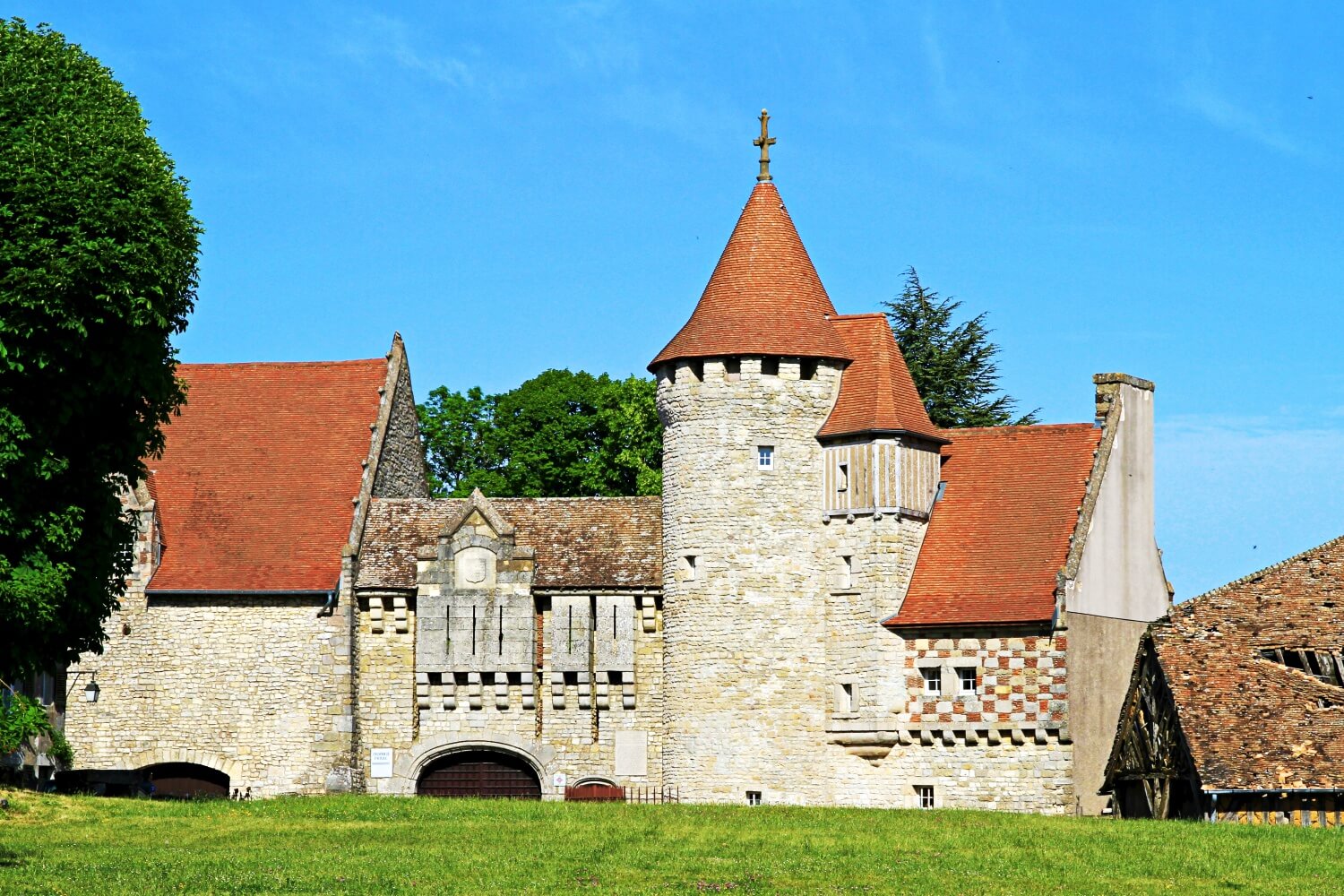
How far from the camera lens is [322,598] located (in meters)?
43.2

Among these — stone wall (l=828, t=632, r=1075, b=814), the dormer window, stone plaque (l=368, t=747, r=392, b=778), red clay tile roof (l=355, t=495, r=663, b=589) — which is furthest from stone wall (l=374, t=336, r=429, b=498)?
the dormer window

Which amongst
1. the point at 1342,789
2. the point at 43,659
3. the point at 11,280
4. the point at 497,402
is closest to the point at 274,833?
the point at 43,659

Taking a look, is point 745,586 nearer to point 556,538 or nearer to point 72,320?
point 556,538

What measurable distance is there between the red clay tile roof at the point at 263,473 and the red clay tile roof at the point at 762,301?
750cm

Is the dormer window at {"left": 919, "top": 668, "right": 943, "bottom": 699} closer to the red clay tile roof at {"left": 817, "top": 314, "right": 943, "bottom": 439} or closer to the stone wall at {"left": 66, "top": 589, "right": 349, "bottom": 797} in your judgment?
the red clay tile roof at {"left": 817, "top": 314, "right": 943, "bottom": 439}

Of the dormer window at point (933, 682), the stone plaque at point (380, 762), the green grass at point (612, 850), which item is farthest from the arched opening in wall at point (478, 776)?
the dormer window at point (933, 682)

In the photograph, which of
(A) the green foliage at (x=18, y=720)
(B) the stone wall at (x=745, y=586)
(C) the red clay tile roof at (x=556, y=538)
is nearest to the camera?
(A) the green foliage at (x=18, y=720)

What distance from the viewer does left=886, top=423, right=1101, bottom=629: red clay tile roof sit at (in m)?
39.9

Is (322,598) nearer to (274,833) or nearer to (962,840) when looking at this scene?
(274,833)

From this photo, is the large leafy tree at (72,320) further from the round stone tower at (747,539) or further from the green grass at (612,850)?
the round stone tower at (747,539)

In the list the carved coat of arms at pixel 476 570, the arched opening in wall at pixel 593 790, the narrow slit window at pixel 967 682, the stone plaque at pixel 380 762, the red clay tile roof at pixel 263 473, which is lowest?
the arched opening in wall at pixel 593 790

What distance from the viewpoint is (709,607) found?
41.0 meters

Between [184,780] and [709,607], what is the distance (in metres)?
11.5

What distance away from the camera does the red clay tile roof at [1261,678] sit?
36.3m
